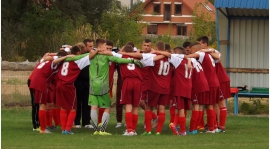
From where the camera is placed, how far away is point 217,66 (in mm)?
16750

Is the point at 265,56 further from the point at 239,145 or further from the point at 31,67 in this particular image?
the point at 239,145

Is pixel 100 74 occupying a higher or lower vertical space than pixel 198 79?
higher

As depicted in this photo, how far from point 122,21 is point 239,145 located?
114ft

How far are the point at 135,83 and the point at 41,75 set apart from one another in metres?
1.99

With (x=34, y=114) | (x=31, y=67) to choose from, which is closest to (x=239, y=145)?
(x=34, y=114)

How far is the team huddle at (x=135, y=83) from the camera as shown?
50.7ft

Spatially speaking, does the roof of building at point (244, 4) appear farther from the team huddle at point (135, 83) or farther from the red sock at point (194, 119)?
the red sock at point (194, 119)

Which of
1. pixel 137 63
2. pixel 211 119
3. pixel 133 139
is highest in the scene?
pixel 137 63

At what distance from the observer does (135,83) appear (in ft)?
50.5

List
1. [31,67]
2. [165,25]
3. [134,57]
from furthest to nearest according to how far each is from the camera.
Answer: [165,25], [31,67], [134,57]

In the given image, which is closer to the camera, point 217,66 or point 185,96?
point 185,96

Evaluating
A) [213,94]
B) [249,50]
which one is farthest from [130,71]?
[249,50]

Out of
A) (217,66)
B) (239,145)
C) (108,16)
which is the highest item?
(108,16)

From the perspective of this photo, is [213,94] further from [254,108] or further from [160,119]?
[254,108]
